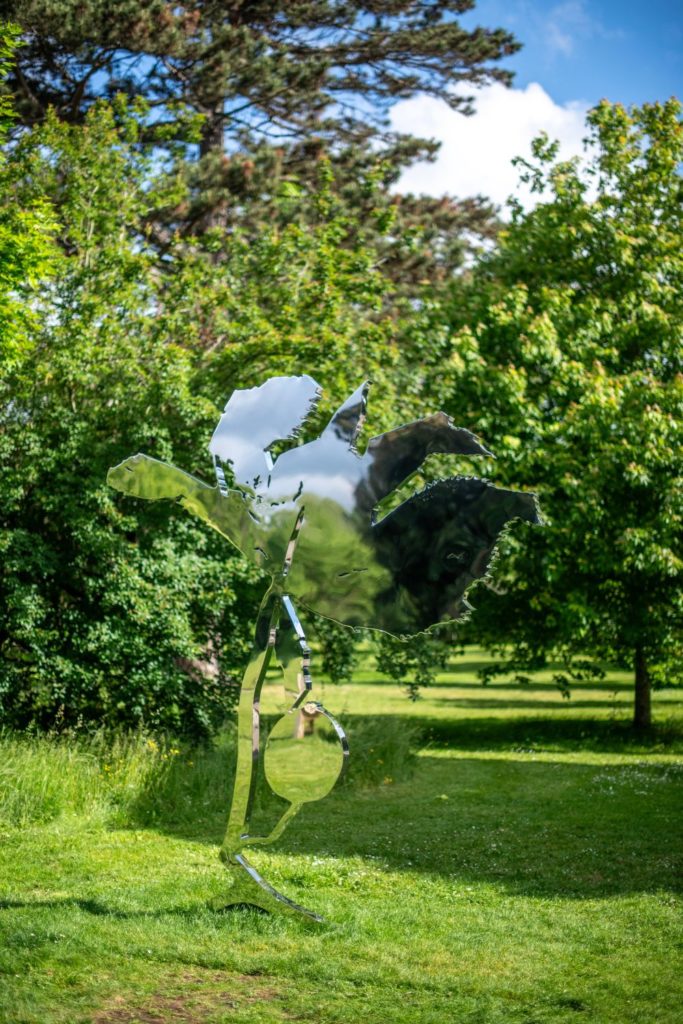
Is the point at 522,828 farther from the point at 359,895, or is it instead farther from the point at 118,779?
the point at 118,779

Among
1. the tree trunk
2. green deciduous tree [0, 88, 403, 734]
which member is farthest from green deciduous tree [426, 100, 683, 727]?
green deciduous tree [0, 88, 403, 734]

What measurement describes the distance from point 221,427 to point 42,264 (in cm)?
439

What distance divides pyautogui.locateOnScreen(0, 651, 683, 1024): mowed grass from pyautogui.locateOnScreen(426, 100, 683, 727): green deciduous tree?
2.75 metres

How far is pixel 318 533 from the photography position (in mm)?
5824

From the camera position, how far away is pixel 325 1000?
199 inches

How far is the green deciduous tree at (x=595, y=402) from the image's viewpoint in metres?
13.6

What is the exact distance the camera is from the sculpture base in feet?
20.1

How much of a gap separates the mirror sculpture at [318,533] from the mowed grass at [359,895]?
28.2 inches

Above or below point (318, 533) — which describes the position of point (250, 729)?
below

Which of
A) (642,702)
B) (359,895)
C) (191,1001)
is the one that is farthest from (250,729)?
(642,702)

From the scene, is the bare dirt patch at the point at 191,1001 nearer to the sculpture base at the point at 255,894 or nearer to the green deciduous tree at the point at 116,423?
the sculpture base at the point at 255,894

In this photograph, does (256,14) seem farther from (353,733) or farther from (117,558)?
(353,733)

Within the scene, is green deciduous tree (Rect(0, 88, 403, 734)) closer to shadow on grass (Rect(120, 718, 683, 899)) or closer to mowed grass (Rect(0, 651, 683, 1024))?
mowed grass (Rect(0, 651, 683, 1024))

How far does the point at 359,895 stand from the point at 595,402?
8474 millimetres
